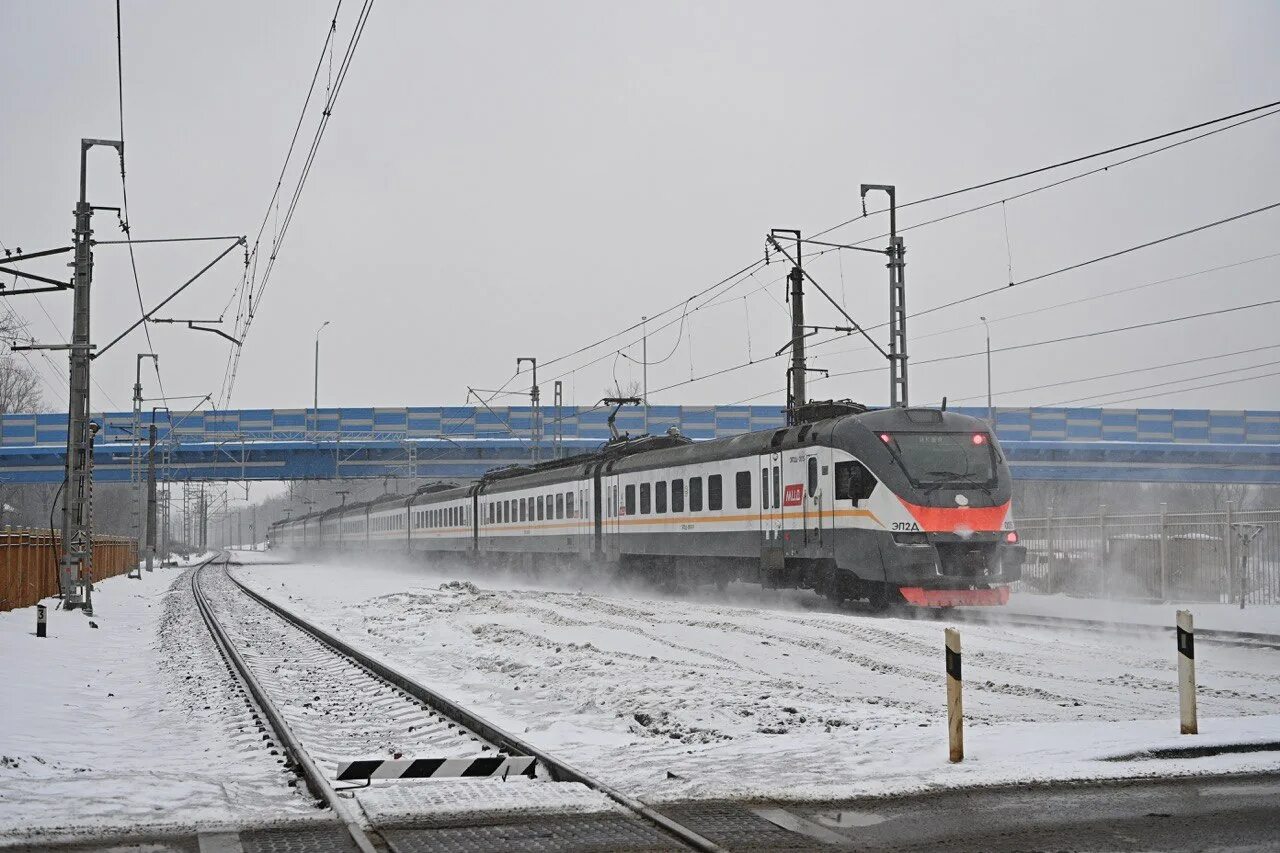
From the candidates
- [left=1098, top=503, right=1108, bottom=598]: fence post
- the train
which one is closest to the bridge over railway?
the train

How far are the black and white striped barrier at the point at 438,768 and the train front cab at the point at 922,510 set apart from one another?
12424mm

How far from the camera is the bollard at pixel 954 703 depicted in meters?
8.52

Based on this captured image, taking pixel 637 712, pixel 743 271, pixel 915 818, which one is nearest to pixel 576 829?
pixel 915 818

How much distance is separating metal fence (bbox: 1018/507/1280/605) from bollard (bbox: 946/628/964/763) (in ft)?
54.1

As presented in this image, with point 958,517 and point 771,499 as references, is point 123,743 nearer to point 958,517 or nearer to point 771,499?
point 958,517

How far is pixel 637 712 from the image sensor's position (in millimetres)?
11188

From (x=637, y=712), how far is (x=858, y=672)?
11.8ft

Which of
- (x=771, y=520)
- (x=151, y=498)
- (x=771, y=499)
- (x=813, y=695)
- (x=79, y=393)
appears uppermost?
(x=79, y=393)

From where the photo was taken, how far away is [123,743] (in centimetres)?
1050

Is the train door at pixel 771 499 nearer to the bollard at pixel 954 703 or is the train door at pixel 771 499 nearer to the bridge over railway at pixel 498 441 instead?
the bollard at pixel 954 703

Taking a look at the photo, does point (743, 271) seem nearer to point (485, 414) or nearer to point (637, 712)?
point (637, 712)

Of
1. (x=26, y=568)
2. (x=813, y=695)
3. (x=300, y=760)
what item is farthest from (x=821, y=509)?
(x=26, y=568)

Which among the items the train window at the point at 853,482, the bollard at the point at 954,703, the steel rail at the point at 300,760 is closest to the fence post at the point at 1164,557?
the train window at the point at 853,482

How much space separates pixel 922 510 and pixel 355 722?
441 inches
